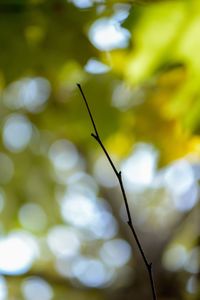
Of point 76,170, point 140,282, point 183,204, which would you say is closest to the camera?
point 140,282

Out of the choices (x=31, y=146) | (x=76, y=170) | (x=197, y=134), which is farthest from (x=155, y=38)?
(x=76, y=170)

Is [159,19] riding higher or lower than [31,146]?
lower

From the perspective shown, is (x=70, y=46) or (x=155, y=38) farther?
(x=70, y=46)

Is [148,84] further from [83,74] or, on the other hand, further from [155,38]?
[155,38]

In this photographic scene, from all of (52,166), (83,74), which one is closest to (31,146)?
(52,166)

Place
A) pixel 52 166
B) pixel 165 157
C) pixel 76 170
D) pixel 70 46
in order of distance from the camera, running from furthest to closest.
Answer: pixel 76 170 → pixel 52 166 → pixel 165 157 → pixel 70 46

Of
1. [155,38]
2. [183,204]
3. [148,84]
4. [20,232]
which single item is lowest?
[155,38]
